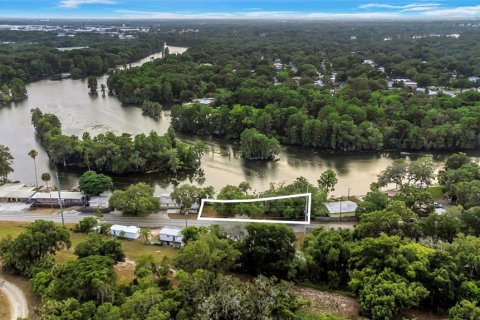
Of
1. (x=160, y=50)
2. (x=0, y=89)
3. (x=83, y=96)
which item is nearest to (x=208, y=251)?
(x=83, y=96)

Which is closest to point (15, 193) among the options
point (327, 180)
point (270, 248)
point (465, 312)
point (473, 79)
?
point (270, 248)

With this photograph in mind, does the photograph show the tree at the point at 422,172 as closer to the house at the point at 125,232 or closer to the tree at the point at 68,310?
the house at the point at 125,232

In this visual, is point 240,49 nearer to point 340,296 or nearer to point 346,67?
point 346,67

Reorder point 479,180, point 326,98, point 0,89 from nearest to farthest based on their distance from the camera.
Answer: point 479,180 < point 326,98 < point 0,89

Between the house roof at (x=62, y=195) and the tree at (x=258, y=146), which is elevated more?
the tree at (x=258, y=146)

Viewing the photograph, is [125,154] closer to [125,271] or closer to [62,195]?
[62,195]

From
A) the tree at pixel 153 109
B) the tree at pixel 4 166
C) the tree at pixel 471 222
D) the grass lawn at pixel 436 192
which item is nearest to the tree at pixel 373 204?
the tree at pixel 471 222

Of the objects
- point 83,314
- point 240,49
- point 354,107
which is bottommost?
point 83,314
